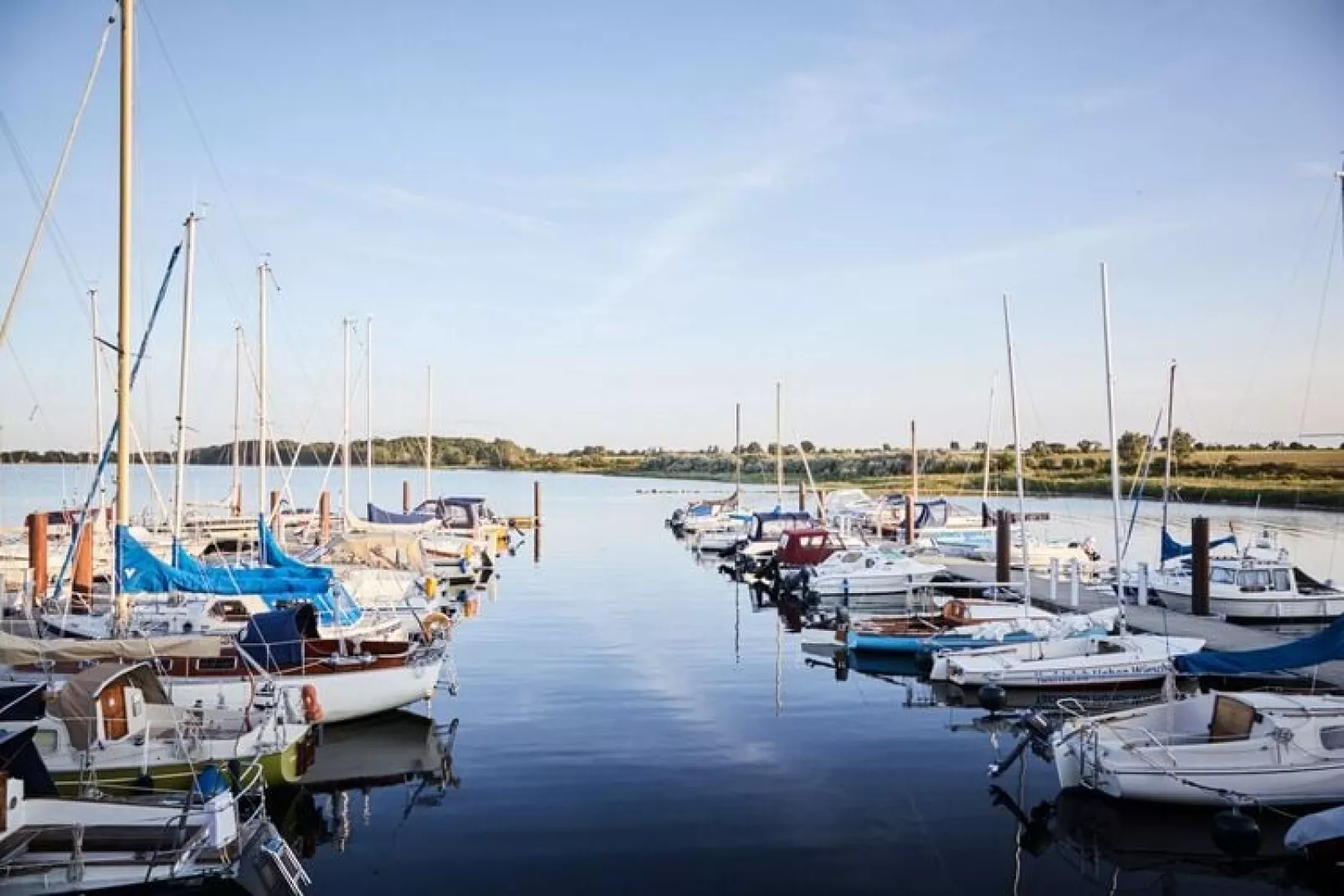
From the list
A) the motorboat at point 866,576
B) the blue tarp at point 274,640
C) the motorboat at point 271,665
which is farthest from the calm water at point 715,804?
the motorboat at point 866,576

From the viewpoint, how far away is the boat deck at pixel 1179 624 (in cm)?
2288

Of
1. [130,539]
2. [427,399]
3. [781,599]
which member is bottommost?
[781,599]

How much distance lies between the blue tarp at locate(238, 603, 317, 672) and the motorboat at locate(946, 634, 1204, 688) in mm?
15075

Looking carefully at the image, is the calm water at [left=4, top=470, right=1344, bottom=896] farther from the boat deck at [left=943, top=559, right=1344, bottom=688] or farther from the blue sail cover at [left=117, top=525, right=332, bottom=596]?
the boat deck at [left=943, top=559, right=1344, bottom=688]

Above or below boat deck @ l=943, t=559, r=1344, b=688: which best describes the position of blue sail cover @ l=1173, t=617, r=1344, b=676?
above

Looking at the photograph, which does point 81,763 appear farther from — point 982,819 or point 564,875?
point 982,819

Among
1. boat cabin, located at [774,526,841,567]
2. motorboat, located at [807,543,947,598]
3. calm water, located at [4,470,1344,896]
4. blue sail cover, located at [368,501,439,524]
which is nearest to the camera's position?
calm water, located at [4,470,1344,896]

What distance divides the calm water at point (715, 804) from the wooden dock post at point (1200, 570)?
12471 millimetres

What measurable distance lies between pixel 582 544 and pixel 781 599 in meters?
27.4

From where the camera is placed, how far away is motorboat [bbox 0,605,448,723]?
58.0 feet

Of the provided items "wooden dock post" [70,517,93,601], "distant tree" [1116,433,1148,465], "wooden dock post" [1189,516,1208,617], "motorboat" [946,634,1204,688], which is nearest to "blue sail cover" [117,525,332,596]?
"wooden dock post" [70,517,93,601]

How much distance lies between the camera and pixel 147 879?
459 inches

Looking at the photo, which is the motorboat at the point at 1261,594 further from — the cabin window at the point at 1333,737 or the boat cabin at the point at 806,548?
the cabin window at the point at 1333,737

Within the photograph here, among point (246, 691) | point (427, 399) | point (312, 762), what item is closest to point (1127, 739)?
point (312, 762)
